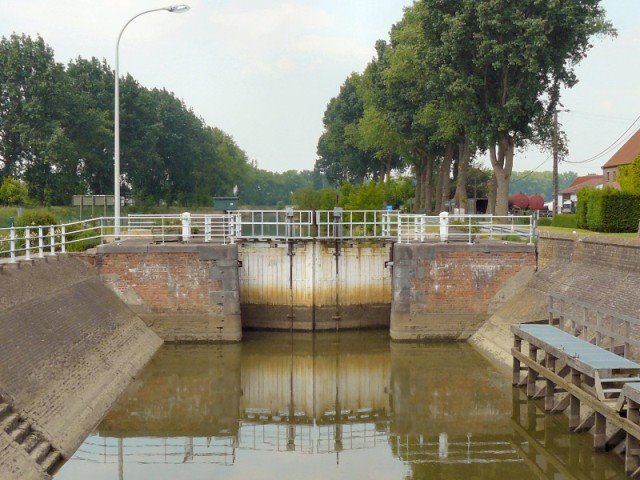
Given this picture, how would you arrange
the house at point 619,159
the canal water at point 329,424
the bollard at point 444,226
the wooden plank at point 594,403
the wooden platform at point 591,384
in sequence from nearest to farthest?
the wooden plank at point 594,403, the wooden platform at point 591,384, the canal water at point 329,424, the bollard at point 444,226, the house at point 619,159

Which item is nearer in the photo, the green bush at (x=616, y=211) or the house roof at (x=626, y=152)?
the green bush at (x=616, y=211)

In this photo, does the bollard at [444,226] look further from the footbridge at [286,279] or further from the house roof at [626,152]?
the house roof at [626,152]

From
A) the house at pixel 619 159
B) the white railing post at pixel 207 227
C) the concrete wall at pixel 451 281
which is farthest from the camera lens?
the house at pixel 619 159

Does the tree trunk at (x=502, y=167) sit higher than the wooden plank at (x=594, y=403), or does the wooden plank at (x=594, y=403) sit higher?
the tree trunk at (x=502, y=167)

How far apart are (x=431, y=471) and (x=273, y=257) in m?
13.7

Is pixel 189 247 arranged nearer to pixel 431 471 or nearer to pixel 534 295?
pixel 534 295

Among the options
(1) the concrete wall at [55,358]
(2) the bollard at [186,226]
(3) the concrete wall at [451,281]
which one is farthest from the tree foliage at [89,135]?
(3) the concrete wall at [451,281]

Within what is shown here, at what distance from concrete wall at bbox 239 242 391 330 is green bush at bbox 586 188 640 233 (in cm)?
1080

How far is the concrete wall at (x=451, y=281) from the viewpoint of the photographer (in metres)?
24.4

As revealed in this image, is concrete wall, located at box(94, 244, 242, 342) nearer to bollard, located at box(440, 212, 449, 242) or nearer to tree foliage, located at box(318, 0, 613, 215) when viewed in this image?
bollard, located at box(440, 212, 449, 242)

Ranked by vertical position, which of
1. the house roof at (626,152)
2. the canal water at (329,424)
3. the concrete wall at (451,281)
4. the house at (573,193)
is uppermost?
the house roof at (626,152)

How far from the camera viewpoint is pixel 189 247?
943 inches

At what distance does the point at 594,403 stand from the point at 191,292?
1454 centimetres

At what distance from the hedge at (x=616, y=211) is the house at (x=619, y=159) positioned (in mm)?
39873
